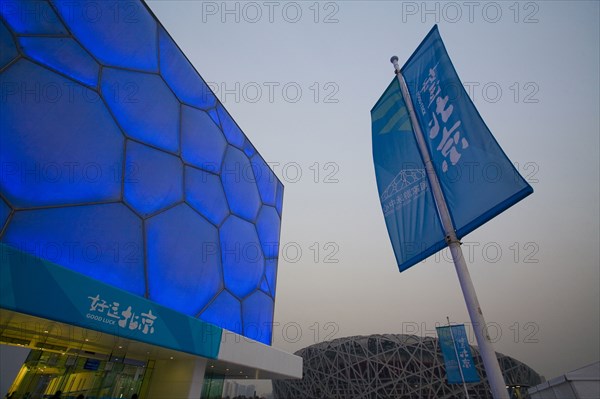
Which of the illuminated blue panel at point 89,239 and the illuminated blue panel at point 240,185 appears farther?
the illuminated blue panel at point 240,185

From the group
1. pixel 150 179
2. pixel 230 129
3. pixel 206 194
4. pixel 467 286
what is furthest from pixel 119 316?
pixel 230 129

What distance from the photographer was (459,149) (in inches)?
192

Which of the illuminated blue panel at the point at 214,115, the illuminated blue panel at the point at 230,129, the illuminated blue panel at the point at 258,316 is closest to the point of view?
the illuminated blue panel at the point at 258,316

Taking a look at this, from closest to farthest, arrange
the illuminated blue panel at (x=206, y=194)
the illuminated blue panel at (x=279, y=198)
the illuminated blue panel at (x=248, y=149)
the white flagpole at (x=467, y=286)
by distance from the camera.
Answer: the white flagpole at (x=467, y=286), the illuminated blue panel at (x=206, y=194), the illuminated blue panel at (x=248, y=149), the illuminated blue panel at (x=279, y=198)

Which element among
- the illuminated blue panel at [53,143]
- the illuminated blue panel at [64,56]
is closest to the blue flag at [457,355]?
the illuminated blue panel at [53,143]

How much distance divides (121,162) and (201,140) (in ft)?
12.1

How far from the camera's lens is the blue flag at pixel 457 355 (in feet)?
53.3

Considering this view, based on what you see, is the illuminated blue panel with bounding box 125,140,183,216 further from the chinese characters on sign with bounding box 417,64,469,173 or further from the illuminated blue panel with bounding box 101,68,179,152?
the chinese characters on sign with bounding box 417,64,469,173

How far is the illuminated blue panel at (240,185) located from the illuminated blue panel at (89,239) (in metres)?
4.71

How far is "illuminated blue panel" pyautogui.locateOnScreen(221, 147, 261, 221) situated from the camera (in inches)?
482

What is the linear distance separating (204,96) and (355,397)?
144ft

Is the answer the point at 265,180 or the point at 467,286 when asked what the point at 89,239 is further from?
the point at 265,180

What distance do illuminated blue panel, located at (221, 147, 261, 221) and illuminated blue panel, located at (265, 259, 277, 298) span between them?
2359 millimetres

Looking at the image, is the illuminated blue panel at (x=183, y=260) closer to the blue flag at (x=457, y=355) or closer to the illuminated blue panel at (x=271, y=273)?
the illuminated blue panel at (x=271, y=273)
